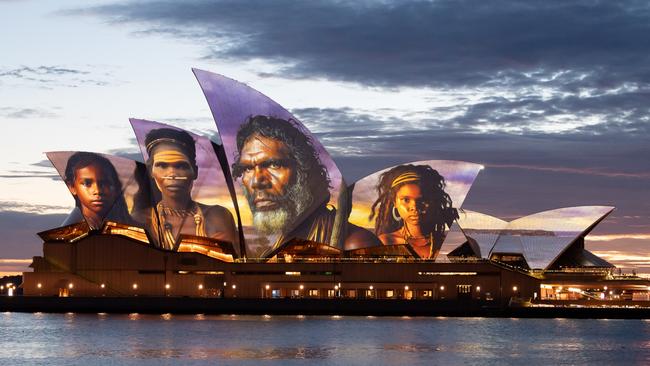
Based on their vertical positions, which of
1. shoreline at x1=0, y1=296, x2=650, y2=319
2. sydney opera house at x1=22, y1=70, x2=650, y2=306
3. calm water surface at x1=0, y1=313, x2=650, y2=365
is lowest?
calm water surface at x1=0, y1=313, x2=650, y2=365

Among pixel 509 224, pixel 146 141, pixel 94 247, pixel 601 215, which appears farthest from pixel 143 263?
pixel 601 215

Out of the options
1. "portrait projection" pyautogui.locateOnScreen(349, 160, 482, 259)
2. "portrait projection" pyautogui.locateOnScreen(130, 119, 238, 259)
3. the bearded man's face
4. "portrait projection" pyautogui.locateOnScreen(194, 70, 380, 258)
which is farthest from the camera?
"portrait projection" pyautogui.locateOnScreen(349, 160, 482, 259)

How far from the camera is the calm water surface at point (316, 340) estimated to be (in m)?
68.6

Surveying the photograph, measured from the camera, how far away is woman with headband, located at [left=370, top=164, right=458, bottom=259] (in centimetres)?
10419

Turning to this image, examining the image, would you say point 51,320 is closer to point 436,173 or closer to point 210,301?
point 210,301

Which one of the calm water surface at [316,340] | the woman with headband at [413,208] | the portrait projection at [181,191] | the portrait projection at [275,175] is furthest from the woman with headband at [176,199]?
the woman with headband at [413,208]

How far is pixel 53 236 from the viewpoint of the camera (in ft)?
357

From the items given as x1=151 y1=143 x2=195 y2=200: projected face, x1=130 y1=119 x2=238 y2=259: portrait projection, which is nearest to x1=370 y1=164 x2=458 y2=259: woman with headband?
x1=130 y1=119 x2=238 y2=259: portrait projection

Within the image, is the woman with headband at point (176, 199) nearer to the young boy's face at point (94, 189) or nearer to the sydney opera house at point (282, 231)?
the sydney opera house at point (282, 231)

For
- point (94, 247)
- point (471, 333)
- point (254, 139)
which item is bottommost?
point (471, 333)

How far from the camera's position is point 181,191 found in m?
104

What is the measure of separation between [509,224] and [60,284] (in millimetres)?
34857

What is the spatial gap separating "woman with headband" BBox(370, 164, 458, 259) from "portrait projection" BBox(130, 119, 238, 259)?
11280 mm

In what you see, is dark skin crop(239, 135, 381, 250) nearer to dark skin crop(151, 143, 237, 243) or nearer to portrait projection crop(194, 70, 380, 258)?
portrait projection crop(194, 70, 380, 258)
